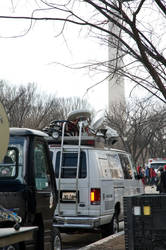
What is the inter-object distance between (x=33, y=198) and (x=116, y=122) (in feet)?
118

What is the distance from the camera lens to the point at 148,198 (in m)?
6.66

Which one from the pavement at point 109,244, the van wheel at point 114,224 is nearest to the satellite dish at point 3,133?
the pavement at point 109,244

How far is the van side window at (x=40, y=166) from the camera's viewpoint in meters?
6.61

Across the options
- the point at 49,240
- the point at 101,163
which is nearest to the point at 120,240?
the point at 101,163

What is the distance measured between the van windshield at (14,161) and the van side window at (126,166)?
6591mm

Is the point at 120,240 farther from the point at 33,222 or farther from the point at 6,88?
the point at 6,88

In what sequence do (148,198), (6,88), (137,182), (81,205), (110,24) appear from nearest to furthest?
(148,198), (110,24), (81,205), (137,182), (6,88)

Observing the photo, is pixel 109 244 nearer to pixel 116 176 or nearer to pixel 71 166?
pixel 71 166

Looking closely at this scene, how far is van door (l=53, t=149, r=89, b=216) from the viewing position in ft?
34.2

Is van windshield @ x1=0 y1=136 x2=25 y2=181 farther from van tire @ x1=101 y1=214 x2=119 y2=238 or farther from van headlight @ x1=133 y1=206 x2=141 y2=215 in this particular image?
van tire @ x1=101 y1=214 x2=119 y2=238

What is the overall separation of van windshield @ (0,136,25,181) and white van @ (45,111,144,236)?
13.1ft

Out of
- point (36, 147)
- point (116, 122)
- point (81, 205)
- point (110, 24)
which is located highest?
point (116, 122)

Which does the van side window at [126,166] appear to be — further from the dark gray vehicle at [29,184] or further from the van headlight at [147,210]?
the van headlight at [147,210]

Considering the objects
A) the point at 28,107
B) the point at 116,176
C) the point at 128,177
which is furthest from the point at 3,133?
the point at 28,107
